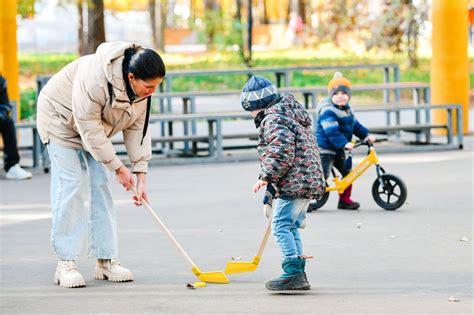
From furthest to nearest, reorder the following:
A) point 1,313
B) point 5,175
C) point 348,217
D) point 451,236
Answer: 1. point 5,175
2. point 348,217
3. point 451,236
4. point 1,313

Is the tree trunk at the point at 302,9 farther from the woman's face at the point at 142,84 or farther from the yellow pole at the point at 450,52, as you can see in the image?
the woman's face at the point at 142,84

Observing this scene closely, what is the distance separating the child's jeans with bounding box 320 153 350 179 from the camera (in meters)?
10.1

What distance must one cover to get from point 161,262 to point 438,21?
9.62 m

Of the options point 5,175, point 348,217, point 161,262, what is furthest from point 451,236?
point 5,175

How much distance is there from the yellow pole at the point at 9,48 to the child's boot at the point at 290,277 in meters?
9.50

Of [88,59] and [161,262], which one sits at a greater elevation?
[88,59]

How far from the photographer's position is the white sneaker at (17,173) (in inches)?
509

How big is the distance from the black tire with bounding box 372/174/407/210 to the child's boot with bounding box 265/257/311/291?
3.30m

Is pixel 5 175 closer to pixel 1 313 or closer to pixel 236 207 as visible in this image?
pixel 236 207

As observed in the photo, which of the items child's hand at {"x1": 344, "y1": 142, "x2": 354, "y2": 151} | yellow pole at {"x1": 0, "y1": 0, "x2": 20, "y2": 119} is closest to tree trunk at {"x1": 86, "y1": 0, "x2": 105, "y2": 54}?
yellow pole at {"x1": 0, "y1": 0, "x2": 20, "y2": 119}

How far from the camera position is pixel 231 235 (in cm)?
906

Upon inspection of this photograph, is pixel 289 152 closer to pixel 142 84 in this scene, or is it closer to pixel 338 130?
pixel 142 84

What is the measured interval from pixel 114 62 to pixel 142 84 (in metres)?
0.25

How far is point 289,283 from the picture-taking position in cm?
689
